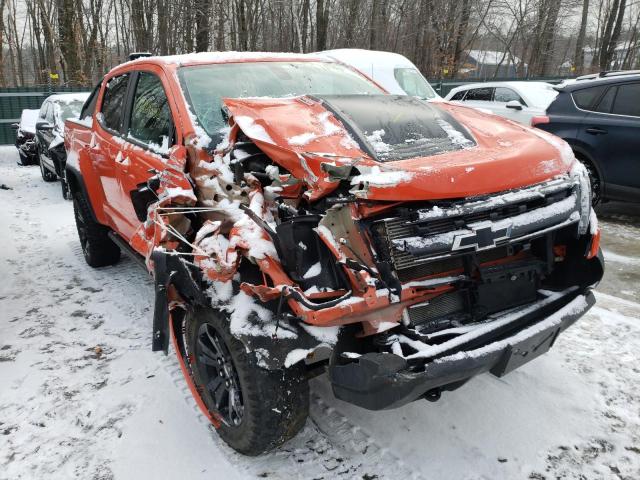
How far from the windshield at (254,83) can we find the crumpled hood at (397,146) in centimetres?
40

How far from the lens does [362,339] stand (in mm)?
2242

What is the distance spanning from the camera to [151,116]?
11.8ft

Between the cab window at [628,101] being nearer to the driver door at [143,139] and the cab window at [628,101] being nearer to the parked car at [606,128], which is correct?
the parked car at [606,128]

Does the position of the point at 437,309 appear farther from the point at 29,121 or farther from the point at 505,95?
the point at 29,121

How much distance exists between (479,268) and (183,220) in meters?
1.54

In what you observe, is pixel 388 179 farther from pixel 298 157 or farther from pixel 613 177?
pixel 613 177

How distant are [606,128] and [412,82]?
5.04m

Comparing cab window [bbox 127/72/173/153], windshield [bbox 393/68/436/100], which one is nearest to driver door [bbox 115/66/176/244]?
cab window [bbox 127/72/173/153]

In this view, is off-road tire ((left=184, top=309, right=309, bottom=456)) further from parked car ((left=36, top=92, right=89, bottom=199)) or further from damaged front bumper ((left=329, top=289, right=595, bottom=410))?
parked car ((left=36, top=92, right=89, bottom=199))

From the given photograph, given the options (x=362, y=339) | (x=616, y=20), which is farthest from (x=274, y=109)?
(x=616, y=20)

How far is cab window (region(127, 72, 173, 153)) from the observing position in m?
3.31

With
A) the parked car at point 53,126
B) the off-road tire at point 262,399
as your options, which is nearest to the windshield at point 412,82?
the parked car at point 53,126

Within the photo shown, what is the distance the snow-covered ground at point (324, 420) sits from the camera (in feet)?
8.10

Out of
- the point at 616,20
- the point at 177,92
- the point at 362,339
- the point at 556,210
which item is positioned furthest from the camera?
the point at 616,20
